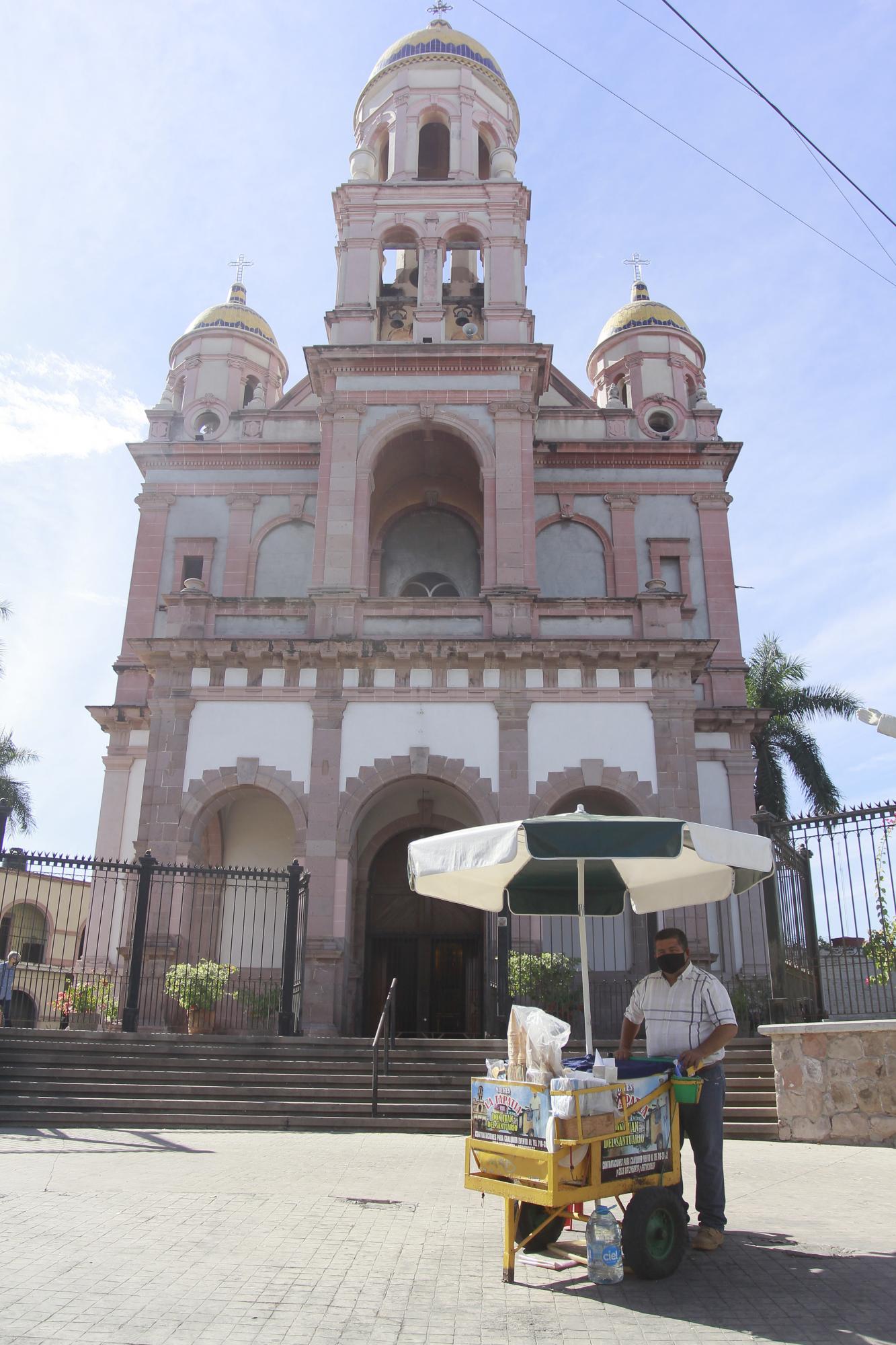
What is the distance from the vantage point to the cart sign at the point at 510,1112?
18.8ft

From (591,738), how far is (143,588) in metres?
12.1

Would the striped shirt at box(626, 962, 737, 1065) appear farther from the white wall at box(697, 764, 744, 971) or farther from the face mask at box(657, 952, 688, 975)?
the white wall at box(697, 764, 744, 971)

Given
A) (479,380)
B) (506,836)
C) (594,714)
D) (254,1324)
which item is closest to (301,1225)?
(254,1324)

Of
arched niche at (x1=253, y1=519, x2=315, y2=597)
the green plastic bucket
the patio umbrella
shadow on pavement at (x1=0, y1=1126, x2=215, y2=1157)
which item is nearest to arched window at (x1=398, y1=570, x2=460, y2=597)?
arched niche at (x1=253, y1=519, x2=315, y2=597)

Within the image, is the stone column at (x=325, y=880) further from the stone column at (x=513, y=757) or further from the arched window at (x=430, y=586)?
the arched window at (x=430, y=586)

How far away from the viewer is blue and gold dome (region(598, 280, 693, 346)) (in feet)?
95.9

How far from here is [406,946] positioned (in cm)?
2141

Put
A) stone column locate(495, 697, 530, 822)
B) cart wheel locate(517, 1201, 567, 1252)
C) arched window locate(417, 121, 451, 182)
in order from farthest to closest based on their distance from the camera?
arched window locate(417, 121, 451, 182), stone column locate(495, 697, 530, 822), cart wheel locate(517, 1201, 567, 1252)

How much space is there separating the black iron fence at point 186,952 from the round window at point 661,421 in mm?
15613

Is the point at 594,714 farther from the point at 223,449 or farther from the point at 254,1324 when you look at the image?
the point at 254,1324

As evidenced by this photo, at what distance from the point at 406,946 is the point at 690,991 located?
50.5ft

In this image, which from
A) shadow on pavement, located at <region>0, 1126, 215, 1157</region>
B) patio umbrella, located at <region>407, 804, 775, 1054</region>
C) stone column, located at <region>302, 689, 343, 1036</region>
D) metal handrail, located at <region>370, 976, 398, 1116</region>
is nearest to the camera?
patio umbrella, located at <region>407, 804, 775, 1054</region>

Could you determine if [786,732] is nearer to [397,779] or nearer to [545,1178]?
[397,779]

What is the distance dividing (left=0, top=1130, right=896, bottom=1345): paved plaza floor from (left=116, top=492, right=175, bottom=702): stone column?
16701 mm
